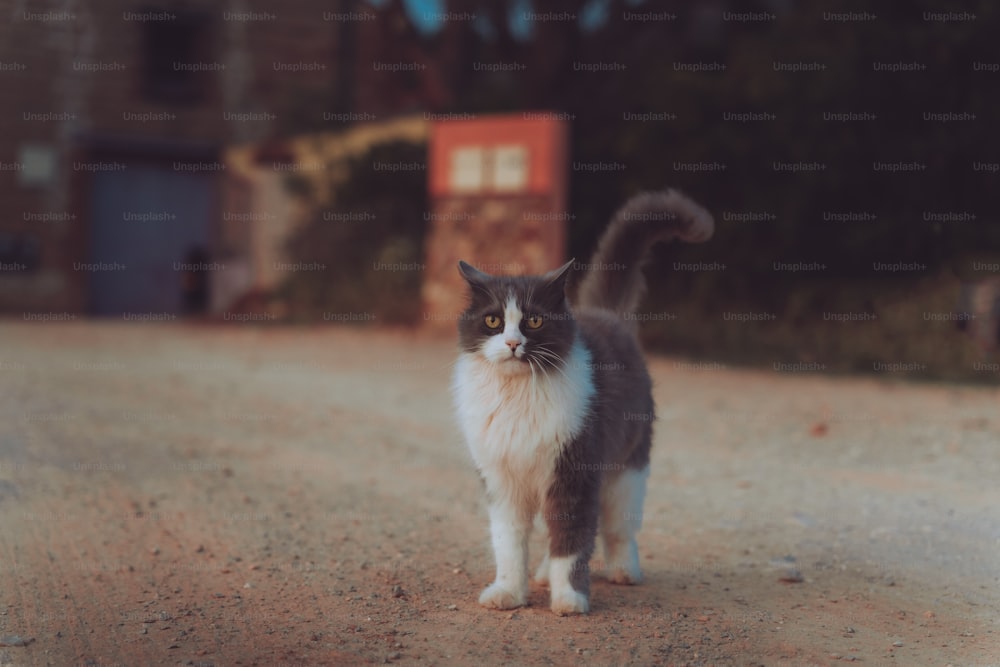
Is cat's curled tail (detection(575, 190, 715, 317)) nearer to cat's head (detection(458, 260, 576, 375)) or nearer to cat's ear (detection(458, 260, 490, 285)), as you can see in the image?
cat's head (detection(458, 260, 576, 375))

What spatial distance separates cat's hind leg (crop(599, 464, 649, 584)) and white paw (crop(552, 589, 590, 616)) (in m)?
0.49

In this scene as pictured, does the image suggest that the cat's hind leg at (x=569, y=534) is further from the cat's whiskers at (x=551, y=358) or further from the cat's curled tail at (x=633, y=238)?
the cat's curled tail at (x=633, y=238)

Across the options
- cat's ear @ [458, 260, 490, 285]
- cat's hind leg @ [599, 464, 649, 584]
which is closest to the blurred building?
cat's ear @ [458, 260, 490, 285]

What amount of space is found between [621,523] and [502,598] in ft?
2.17

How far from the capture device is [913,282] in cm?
1176

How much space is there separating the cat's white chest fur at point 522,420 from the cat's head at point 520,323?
5cm

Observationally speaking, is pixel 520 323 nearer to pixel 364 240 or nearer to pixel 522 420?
pixel 522 420

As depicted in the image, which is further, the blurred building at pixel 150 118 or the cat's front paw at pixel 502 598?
the blurred building at pixel 150 118

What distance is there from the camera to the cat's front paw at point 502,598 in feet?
12.8

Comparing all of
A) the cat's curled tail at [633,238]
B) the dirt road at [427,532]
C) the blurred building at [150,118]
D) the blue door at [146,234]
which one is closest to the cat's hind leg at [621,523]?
the dirt road at [427,532]

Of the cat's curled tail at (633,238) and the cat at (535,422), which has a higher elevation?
the cat's curled tail at (633,238)

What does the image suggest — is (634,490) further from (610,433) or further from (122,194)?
(122,194)

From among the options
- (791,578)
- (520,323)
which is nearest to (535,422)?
(520,323)

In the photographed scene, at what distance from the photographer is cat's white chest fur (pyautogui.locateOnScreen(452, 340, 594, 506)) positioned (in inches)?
152
